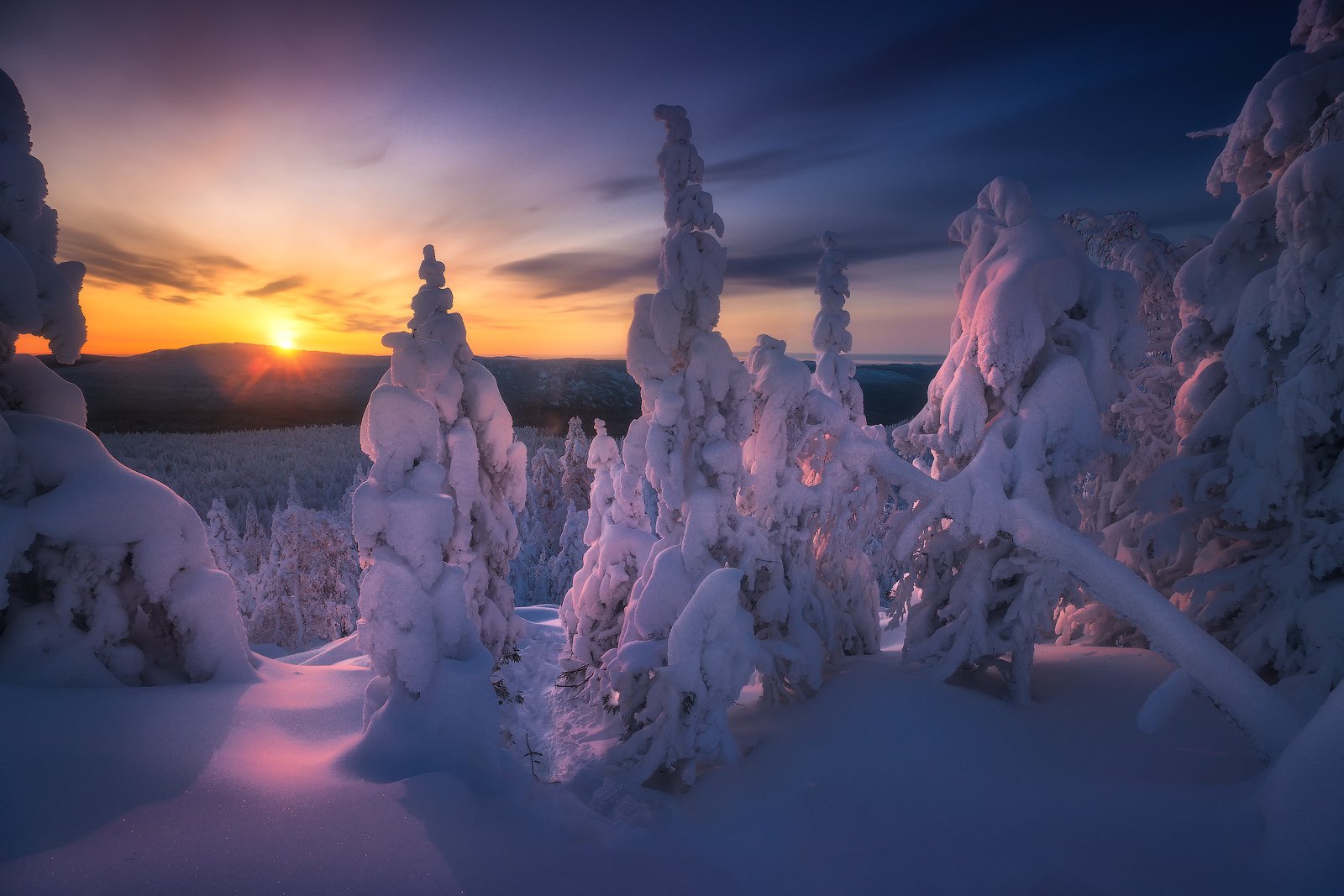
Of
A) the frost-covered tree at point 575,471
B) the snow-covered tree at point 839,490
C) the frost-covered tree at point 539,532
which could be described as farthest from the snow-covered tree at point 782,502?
the frost-covered tree at point 575,471

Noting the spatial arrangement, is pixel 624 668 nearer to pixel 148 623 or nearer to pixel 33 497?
pixel 148 623

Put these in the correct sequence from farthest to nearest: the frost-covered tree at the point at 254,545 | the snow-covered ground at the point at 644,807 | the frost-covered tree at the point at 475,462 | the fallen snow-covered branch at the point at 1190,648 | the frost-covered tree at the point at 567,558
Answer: the frost-covered tree at the point at 254,545, the frost-covered tree at the point at 567,558, the frost-covered tree at the point at 475,462, the fallen snow-covered branch at the point at 1190,648, the snow-covered ground at the point at 644,807

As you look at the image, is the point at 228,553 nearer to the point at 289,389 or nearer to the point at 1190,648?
the point at 1190,648

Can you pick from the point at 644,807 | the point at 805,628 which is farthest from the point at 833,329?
the point at 644,807

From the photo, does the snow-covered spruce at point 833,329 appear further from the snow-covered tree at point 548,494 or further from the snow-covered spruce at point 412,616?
the snow-covered tree at point 548,494

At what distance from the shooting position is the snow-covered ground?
3.95m

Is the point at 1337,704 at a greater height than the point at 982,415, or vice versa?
the point at 982,415

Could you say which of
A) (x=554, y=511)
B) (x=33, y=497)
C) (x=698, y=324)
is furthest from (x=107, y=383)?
(x=698, y=324)

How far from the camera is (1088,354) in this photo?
321 inches

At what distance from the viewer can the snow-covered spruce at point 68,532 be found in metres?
5.65

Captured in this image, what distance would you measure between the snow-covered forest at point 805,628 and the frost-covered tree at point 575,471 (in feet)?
78.8

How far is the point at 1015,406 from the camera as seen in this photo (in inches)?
328

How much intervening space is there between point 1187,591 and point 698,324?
27.9 feet

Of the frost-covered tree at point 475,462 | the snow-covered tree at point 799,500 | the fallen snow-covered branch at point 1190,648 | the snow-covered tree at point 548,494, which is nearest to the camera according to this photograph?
the fallen snow-covered branch at point 1190,648
